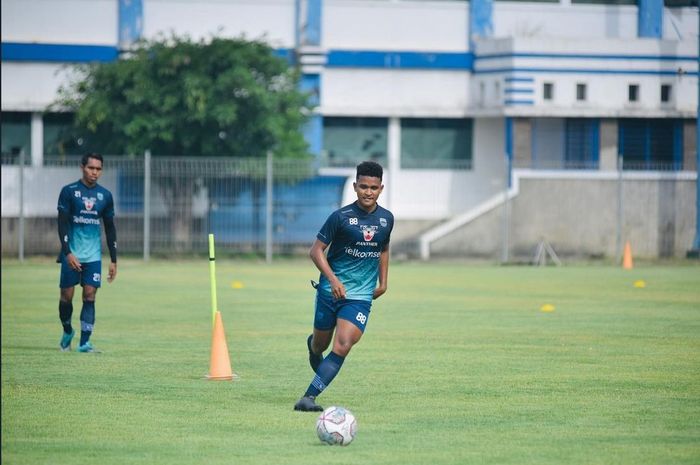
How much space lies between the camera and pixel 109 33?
47844mm

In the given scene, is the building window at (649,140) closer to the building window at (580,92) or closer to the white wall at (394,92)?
the building window at (580,92)

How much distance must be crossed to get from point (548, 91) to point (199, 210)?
14.3m

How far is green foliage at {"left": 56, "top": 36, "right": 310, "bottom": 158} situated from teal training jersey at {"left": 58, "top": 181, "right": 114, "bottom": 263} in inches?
950

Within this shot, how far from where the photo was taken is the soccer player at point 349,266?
12.1 meters

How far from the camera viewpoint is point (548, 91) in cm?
4878

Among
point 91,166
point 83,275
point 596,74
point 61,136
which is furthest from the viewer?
point 596,74

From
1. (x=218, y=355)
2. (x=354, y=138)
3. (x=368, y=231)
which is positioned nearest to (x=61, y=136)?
(x=354, y=138)

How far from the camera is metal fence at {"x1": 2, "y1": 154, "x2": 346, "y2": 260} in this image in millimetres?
39688

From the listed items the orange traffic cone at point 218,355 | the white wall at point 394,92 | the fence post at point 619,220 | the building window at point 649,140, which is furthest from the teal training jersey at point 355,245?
the building window at point 649,140

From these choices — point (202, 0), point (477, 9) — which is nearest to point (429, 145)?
point (477, 9)

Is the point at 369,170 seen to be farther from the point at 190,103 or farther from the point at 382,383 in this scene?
the point at 190,103

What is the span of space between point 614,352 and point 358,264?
5930mm

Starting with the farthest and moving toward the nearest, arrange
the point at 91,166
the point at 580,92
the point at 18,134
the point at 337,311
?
1. the point at 580,92
2. the point at 18,134
3. the point at 91,166
4. the point at 337,311

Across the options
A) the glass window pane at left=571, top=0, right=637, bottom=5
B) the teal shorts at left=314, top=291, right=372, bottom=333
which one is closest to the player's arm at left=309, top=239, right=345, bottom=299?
the teal shorts at left=314, top=291, right=372, bottom=333
